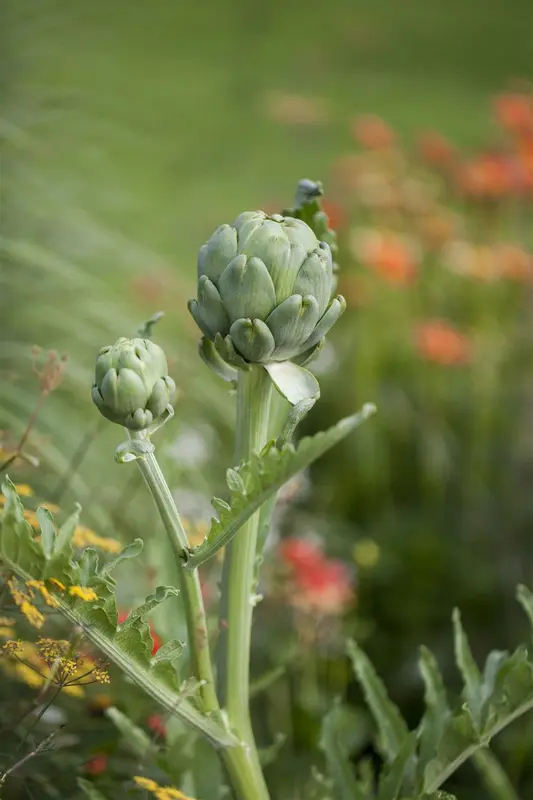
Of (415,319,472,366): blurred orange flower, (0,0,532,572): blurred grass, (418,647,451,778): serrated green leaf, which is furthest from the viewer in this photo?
(415,319,472,366): blurred orange flower

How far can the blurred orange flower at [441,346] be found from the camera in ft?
3.50

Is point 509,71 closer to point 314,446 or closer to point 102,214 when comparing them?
point 102,214

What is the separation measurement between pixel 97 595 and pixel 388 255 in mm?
840

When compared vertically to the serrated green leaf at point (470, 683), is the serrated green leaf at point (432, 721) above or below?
below

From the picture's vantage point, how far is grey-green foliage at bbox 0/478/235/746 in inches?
13.3

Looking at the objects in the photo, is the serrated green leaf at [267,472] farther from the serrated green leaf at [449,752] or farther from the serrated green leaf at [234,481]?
the serrated green leaf at [449,752]

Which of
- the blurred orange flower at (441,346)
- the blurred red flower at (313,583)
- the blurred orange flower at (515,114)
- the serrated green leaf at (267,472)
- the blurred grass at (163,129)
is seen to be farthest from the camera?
the blurred orange flower at (515,114)

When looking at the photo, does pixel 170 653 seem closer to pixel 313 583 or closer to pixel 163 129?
pixel 313 583

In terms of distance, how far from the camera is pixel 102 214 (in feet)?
4.01

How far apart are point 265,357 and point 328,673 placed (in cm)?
59

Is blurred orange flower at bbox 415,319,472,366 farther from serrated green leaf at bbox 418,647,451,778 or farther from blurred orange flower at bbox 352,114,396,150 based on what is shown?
serrated green leaf at bbox 418,647,451,778

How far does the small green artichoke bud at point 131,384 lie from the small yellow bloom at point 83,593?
6cm

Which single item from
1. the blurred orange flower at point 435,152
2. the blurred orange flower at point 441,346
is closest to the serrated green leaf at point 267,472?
the blurred orange flower at point 441,346

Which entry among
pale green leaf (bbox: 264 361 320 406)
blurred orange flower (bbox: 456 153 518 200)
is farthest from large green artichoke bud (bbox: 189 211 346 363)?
blurred orange flower (bbox: 456 153 518 200)
